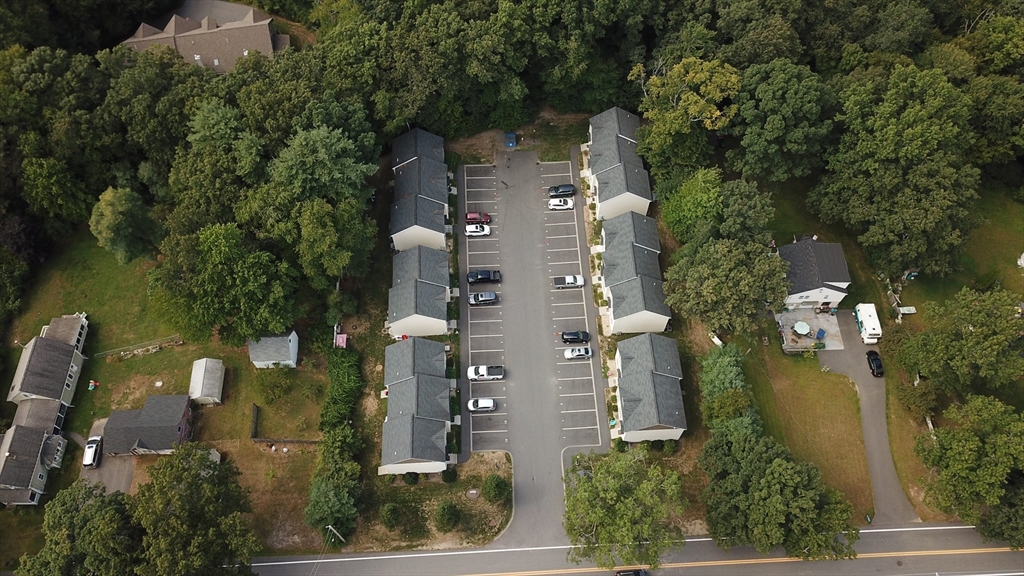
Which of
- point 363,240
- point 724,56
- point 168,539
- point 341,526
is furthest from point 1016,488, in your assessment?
point 168,539

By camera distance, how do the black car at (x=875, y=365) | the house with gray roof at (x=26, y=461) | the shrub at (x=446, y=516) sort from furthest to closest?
the black car at (x=875, y=365) → the house with gray roof at (x=26, y=461) → the shrub at (x=446, y=516)

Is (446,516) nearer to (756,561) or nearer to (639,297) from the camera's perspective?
(756,561)

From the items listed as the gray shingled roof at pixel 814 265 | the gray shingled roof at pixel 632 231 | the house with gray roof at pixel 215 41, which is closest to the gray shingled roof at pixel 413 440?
the gray shingled roof at pixel 632 231

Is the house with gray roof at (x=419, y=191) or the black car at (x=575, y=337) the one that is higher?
the house with gray roof at (x=419, y=191)

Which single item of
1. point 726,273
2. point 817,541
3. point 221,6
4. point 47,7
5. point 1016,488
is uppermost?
point 221,6

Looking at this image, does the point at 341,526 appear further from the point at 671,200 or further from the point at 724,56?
the point at 724,56

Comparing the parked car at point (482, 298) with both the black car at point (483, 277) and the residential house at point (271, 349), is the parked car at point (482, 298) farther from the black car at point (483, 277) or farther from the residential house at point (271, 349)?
the residential house at point (271, 349)
